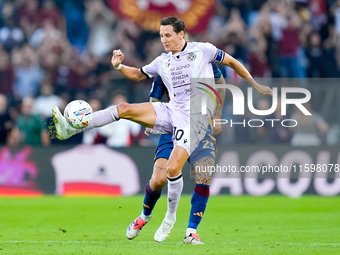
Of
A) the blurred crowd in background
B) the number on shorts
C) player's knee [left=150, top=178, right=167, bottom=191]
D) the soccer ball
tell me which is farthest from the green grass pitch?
the blurred crowd in background

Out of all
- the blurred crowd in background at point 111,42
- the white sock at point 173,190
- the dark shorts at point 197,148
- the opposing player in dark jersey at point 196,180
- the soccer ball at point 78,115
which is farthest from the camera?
the blurred crowd in background at point 111,42

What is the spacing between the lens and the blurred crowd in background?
16.3 metres

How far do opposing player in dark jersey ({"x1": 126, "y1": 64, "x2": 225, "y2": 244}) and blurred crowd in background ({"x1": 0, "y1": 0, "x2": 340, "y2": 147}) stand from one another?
6.92m

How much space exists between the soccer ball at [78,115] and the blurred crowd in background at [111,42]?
25.4 feet

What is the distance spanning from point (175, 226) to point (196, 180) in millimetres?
2216

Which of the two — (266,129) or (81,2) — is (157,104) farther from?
(81,2)

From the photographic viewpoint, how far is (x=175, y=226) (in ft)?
32.5

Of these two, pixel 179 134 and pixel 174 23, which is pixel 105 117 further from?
pixel 174 23

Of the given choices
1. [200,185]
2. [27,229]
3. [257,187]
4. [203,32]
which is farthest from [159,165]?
[203,32]

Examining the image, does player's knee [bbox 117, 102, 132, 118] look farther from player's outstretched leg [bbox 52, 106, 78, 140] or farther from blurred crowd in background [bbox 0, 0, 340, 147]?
blurred crowd in background [bbox 0, 0, 340, 147]

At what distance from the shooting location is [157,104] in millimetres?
7781

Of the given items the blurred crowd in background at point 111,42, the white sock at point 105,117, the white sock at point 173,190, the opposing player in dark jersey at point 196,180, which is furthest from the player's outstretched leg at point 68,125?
the blurred crowd in background at point 111,42

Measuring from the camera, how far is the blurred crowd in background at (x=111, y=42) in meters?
16.3

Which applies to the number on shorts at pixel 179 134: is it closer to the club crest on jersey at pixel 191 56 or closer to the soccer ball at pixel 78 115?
the club crest on jersey at pixel 191 56
